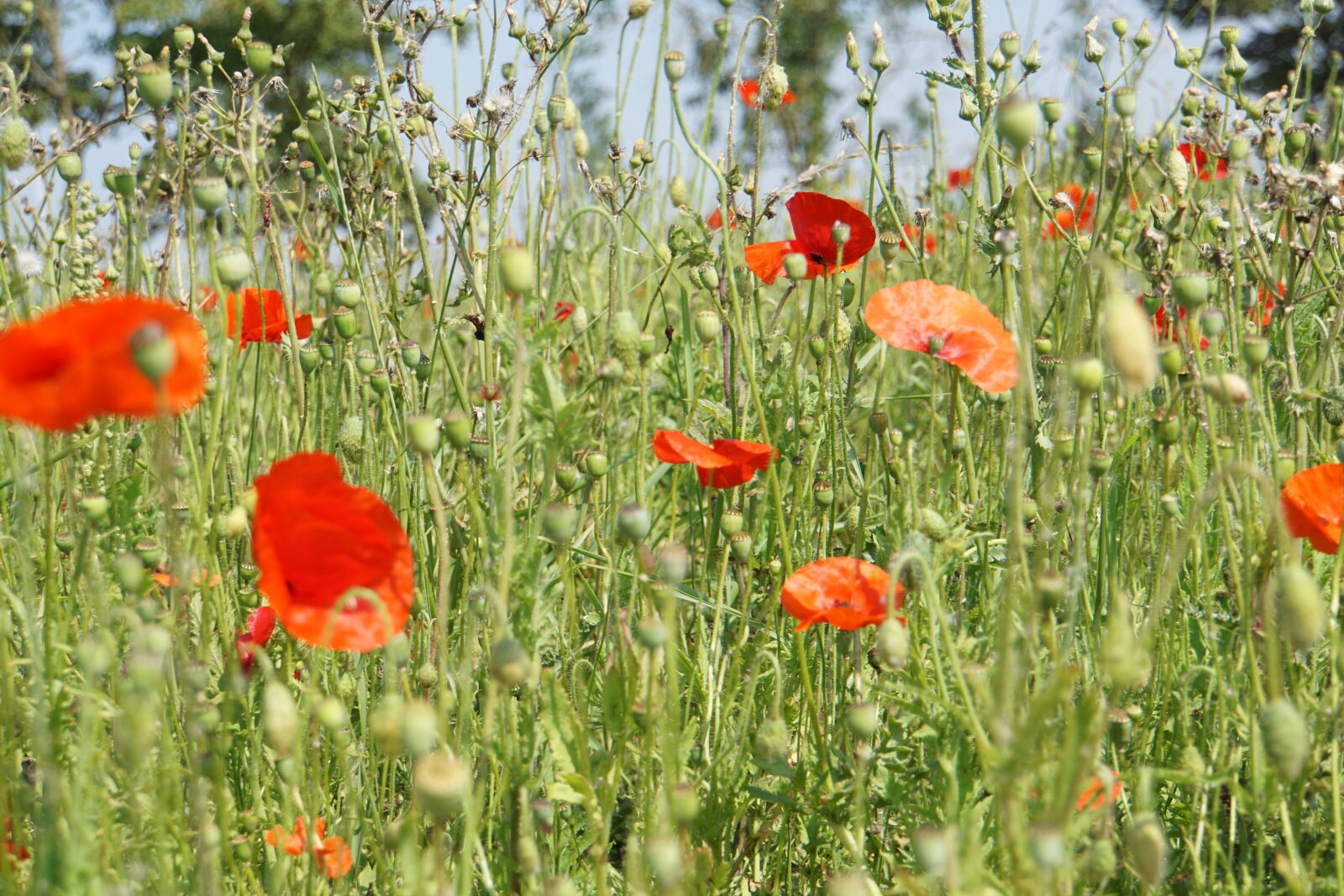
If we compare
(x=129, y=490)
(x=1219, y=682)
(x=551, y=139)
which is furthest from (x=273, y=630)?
(x=1219, y=682)

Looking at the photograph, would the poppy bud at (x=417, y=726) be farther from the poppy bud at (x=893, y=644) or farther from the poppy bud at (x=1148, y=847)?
the poppy bud at (x=1148, y=847)

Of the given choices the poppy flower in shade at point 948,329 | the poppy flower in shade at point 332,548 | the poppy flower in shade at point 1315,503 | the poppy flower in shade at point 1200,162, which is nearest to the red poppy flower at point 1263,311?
the poppy flower in shade at point 1200,162

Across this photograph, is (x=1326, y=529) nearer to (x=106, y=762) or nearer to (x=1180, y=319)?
(x=1180, y=319)

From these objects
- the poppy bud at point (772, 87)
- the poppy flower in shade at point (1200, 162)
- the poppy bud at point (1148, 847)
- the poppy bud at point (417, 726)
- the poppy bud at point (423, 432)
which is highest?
the poppy flower in shade at point (1200, 162)

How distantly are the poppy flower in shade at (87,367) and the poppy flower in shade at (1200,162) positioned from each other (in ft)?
4.92

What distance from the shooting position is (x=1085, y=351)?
6.67 ft

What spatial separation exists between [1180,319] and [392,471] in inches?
45.5

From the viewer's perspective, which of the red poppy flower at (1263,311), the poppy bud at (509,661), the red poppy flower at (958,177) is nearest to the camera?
the poppy bud at (509,661)

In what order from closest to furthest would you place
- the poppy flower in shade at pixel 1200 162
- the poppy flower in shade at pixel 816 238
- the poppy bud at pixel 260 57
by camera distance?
1. the poppy bud at pixel 260 57
2. the poppy flower in shade at pixel 816 238
3. the poppy flower in shade at pixel 1200 162

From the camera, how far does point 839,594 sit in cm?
140

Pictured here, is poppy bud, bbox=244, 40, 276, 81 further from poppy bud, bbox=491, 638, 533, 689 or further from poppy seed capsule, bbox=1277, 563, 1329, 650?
poppy seed capsule, bbox=1277, 563, 1329, 650

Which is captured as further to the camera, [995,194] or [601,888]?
[995,194]

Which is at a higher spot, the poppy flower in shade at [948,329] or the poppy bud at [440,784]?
the poppy flower in shade at [948,329]

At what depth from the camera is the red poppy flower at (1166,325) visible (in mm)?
1665
